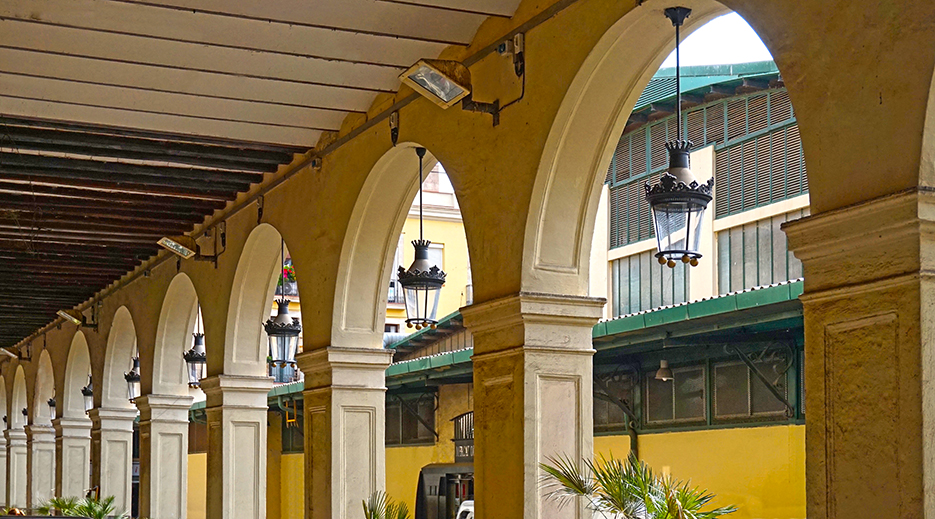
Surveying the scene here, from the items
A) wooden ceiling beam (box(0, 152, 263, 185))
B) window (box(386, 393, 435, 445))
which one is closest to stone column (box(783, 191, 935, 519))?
wooden ceiling beam (box(0, 152, 263, 185))

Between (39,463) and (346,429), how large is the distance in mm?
17995

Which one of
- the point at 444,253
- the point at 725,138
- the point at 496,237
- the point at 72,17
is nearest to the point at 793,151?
the point at 725,138

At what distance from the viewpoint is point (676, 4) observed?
625 centimetres

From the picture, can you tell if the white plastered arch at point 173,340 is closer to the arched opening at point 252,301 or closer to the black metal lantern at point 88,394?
the arched opening at point 252,301

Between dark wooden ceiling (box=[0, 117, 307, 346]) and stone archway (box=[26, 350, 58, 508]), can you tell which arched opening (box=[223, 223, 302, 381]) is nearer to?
dark wooden ceiling (box=[0, 117, 307, 346])

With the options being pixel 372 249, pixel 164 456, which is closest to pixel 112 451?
pixel 164 456

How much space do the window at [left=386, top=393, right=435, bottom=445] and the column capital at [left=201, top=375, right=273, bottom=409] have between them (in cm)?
1076

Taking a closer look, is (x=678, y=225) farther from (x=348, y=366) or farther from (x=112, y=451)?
(x=112, y=451)

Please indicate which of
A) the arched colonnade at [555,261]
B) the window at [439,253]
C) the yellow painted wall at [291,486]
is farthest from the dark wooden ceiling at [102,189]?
the window at [439,253]

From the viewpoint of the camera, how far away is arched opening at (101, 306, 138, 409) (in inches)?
794

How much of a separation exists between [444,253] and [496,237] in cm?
3194

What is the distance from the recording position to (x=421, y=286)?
32.6ft

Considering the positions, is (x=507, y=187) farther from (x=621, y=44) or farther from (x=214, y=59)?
(x=214, y=59)

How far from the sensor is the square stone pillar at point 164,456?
1770 cm
